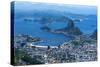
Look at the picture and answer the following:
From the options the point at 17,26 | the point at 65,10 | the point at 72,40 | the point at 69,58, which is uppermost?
the point at 65,10

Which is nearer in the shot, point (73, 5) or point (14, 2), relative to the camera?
point (14, 2)

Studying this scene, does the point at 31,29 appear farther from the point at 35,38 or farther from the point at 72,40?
the point at 72,40

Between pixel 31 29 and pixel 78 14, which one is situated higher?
pixel 78 14

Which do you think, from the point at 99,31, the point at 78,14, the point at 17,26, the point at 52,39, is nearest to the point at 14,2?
the point at 17,26
